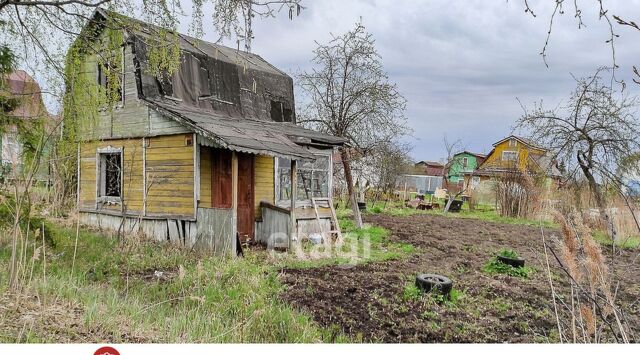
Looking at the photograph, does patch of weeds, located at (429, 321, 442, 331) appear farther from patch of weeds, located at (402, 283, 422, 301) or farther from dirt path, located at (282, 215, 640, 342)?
patch of weeds, located at (402, 283, 422, 301)

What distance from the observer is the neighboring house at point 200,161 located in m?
10.1

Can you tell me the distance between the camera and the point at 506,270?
9148 mm

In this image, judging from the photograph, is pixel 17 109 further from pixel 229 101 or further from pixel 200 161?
pixel 229 101

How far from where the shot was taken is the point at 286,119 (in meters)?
15.0

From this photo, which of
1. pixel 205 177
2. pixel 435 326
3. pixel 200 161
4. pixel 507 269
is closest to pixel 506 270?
pixel 507 269

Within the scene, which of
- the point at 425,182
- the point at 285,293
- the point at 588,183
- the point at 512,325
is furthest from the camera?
the point at 425,182

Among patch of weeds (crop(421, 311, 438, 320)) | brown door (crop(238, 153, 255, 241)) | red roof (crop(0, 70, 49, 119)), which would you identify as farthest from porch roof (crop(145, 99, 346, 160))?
patch of weeds (crop(421, 311, 438, 320))

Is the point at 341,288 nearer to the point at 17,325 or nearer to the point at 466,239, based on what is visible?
the point at 17,325

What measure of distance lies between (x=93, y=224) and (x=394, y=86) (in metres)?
10.2

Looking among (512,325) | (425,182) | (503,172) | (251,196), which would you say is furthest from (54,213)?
(425,182)

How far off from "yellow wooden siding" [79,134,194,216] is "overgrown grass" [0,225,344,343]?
1509 millimetres

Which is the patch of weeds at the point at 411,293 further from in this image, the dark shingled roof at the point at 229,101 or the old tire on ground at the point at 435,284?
the dark shingled roof at the point at 229,101
